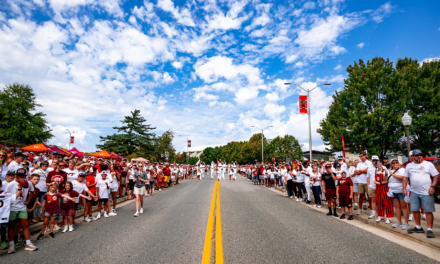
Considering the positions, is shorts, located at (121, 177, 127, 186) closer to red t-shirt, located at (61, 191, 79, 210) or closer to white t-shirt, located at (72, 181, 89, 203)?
white t-shirt, located at (72, 181, 89, 203)

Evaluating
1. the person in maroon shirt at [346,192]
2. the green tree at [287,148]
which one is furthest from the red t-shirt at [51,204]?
the green tree at [287,148]

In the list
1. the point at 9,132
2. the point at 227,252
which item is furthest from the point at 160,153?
the point at 227,252

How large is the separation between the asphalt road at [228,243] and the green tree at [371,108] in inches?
770

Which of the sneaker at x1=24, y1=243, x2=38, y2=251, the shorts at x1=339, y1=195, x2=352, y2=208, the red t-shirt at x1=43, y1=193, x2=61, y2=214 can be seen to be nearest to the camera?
the sneaker at x1=24, y1=243, x2=38, y2=251

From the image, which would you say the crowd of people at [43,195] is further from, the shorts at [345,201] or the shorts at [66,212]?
the shorts at [345,201]

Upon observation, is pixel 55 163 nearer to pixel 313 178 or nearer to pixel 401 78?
pixel 313 178

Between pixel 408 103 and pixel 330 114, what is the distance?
306 inches

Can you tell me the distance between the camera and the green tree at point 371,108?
22.6 m

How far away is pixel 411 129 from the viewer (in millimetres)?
22531

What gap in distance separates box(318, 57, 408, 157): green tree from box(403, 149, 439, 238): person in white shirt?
1942 centimetres

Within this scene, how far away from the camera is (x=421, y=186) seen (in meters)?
5.59

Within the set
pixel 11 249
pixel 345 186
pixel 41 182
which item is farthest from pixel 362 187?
pixel 41 182

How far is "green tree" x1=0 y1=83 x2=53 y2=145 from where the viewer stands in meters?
40.7

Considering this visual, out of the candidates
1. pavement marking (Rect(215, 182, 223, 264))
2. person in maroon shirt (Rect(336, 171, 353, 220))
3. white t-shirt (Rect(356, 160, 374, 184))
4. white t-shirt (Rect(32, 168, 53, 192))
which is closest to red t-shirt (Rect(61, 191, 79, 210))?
white t-shirt (Rect(32, 168, 53, 192))
